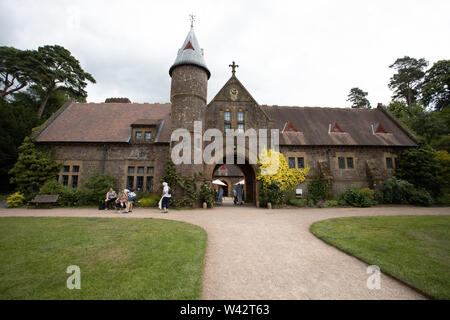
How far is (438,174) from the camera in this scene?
1733cm

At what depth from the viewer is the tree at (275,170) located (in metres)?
16.3

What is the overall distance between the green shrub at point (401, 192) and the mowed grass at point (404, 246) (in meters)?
9.91

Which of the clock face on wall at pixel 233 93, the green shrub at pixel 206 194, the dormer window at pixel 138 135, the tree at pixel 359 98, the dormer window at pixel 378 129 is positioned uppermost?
the tree at pixel 359 98

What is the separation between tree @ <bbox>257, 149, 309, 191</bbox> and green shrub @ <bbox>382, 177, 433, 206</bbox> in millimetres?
8311

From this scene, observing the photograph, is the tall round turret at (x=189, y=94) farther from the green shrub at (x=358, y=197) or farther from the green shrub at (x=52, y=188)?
the green shrub at (x=358, y=197)

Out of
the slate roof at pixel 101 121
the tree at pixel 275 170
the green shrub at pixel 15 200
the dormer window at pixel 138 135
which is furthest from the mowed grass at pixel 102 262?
the slate roof at pixel 101 121

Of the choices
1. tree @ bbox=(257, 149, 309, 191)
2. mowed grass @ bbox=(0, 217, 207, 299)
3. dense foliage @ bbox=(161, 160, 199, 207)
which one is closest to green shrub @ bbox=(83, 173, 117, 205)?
dense foliage @ bbox=(161, 160, 199, 207)

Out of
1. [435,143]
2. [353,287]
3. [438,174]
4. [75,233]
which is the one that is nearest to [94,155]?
[75,233]

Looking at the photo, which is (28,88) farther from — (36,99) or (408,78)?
(408,78)

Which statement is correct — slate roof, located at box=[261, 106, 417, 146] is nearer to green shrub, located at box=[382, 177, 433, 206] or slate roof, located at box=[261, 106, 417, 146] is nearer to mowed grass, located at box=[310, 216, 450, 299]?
green shrub, located at box=[382, 177, 433, 206]

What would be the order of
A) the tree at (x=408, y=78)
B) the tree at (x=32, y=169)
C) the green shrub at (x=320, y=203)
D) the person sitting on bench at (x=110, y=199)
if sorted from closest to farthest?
the person sitting on bench at (x=110, y=199) < the tree at (x=32, y=169) < the green shrub at (x=320, y=203) < the tree at (x=408, y=78)

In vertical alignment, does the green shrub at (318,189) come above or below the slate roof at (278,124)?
below

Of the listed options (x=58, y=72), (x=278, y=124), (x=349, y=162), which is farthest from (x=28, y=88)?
(x=349, y=162)

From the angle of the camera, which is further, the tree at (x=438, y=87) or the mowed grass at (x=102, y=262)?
the tree at (x=438, y=87)
